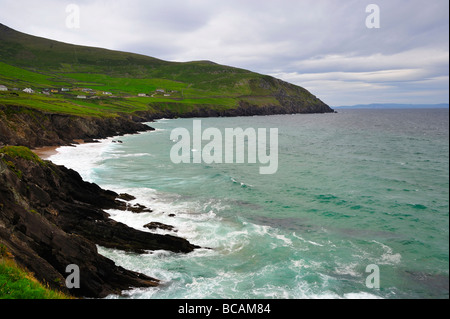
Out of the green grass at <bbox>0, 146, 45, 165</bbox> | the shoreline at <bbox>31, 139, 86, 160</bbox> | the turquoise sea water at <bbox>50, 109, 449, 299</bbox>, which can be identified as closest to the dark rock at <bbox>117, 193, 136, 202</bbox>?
the turquoise sea water at <bbox>50, 109, 449, 299</bbox>

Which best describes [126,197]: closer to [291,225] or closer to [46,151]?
[291,225]

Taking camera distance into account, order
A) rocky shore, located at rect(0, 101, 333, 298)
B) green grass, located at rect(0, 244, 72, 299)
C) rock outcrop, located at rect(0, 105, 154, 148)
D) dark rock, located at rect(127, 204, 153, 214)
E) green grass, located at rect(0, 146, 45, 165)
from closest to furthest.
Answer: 1. green grass, located at rect(0, 244, 72, 299)
2. rocky shore, located at rect(0, 101, 333, 298)
3. green grass, located at rect(0, 146, 45, 165)
4. dark rock, located at rect(127, 204, 153, 214)
5. rock outcrop, located at rect(0, 105, 154, 148)

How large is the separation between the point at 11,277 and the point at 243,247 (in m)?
17.2

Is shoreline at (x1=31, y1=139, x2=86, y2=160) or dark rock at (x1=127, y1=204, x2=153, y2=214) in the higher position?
shoreline at (x1=31, y1=139, x2=86, y2=160)

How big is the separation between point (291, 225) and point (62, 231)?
20.8 metres

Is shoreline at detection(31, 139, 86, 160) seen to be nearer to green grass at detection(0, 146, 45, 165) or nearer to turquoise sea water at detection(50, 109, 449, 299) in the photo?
turquoise sea water at detection(50, 109, 449, 299)

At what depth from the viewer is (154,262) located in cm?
2230

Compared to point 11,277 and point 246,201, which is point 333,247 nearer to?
point 246,201

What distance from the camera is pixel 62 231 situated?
736 inches

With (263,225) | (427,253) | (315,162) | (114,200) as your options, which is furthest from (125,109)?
(427,253)

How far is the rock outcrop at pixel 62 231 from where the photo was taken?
52.9 ft

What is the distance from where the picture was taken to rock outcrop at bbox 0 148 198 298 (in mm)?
16111

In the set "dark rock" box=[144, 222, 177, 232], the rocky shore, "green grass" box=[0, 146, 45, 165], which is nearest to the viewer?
the rocky shore

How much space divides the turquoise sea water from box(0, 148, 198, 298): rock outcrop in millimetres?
1369
